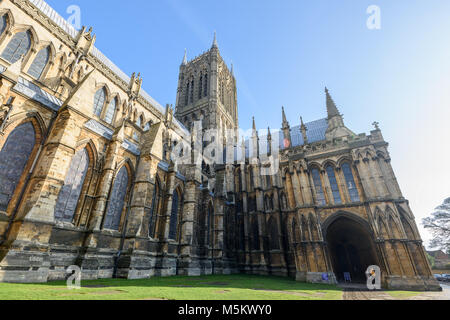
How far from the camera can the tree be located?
2886 cm

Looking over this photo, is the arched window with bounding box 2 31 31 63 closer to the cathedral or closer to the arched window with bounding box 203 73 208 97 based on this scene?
the cathedral

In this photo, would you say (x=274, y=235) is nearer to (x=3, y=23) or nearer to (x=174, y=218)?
(x=174, y=218)

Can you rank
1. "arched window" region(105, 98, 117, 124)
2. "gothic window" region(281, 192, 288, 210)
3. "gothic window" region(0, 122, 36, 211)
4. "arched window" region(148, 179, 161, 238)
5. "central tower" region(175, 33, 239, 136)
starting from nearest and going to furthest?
"gothic window" region(0, 122, 36, 211), "arched window" region(148, 179, 161, 238), "arched window" region(105, 98, 117, 124), "gothic window" region(281, 192, 288, 210), "central tower" region(175, 33, 239, 136)

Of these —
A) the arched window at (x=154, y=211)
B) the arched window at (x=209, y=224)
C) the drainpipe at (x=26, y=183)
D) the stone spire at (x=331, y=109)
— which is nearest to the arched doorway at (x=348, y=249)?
the arched window at (x=209, y=224)

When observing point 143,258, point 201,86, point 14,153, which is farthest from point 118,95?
point 201,86

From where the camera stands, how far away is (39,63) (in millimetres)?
14406

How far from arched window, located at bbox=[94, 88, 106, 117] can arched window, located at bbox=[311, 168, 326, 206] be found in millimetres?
19636

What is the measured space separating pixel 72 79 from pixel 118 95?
4143 millimetres

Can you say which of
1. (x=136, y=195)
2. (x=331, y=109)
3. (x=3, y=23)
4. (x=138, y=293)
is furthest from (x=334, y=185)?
(x=3, y=23)

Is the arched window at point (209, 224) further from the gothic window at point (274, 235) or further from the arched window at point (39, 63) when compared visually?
the arched window at point (39, 63)

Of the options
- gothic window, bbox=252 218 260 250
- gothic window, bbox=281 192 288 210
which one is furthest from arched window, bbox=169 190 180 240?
gothic window, bbox=281 192 288 210

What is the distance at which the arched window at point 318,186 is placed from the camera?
17.6 meters

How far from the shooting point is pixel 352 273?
728 inches

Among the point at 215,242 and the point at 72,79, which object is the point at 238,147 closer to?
the point at 215,242
